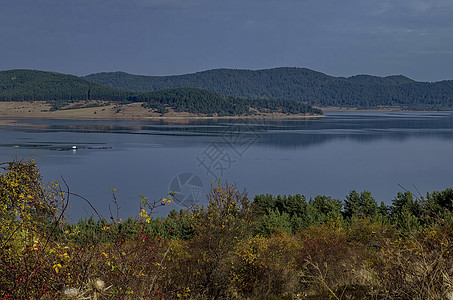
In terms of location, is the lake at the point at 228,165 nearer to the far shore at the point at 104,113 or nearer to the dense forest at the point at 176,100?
the far shore at the point at 104,113

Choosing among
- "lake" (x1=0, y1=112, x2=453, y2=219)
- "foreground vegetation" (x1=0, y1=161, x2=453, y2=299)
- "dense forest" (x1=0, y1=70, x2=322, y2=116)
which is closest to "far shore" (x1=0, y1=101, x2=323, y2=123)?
"dense forest" (x1=0, y1=70, x2=322, y2=116)

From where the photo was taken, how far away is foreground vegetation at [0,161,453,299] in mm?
4973

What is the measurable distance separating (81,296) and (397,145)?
71.2 metres

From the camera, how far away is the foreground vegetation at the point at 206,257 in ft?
16.3

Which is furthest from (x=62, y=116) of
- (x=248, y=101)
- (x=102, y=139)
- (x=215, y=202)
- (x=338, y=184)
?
(x=215, y=202)

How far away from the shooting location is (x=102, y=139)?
74.1 m

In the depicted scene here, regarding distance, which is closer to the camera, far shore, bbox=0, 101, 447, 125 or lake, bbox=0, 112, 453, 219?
lake, bbox=0, 112, 453, 219

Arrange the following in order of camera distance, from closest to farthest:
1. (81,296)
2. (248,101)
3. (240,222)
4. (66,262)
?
1. (81,296)
2. (66,262)
3. (240,222)
4. (248,101)

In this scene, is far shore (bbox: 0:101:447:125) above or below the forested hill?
below

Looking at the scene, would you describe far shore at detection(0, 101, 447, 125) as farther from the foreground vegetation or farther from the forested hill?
the foreground vegetation

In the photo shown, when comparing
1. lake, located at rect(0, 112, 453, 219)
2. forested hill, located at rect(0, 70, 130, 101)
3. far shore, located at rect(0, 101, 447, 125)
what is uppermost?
forested hill, located at rect(0, 70, 130, 101)

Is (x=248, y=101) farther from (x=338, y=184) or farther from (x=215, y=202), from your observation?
(x=215, y=202)

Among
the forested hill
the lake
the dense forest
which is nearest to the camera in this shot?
the lake

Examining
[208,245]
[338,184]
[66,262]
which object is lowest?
[338,184]
